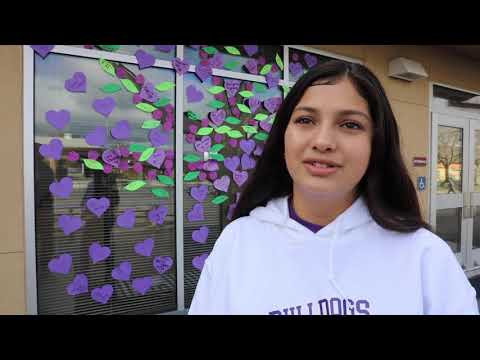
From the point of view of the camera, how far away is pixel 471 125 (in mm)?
5066

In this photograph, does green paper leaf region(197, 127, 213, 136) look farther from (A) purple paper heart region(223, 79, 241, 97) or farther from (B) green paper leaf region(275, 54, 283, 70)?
(B) green paper leaf region(275, 54, 283, 70)

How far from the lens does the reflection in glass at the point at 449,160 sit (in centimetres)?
487

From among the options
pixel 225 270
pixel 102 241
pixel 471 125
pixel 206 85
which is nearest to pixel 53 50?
pixel 206 85

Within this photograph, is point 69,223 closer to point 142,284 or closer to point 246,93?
point 142,284

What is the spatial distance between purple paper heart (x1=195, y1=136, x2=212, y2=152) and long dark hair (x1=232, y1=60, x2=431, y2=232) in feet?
6.31

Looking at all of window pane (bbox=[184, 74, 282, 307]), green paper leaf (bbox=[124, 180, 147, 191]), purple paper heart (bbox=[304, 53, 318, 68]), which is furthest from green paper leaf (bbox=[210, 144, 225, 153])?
purple paper heart (bbox=[304, 53, 318, 68])

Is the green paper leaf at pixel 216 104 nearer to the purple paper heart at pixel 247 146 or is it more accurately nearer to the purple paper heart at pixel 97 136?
the purple paper heart at pixel 247 146

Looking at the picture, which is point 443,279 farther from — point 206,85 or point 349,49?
point 349,49

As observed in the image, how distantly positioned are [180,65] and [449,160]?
4.35 m

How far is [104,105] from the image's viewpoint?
2.77 m

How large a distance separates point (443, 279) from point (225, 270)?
0.69 m

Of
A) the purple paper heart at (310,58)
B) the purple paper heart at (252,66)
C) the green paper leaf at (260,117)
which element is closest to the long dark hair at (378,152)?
the green paper leaf at (260,117)

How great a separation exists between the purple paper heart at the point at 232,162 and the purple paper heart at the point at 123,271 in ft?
4.38
